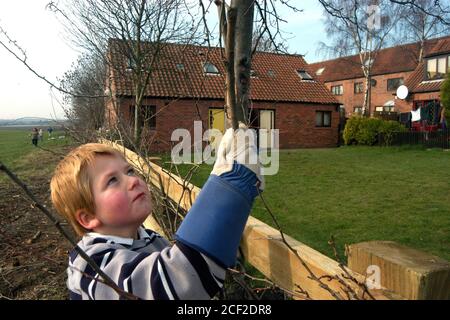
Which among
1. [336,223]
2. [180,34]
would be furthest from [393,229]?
[180,34]

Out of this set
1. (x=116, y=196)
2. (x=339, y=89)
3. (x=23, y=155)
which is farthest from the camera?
(x=339, y=89)

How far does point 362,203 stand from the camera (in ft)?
24.9

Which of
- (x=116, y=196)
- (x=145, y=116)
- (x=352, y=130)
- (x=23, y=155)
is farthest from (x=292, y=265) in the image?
(x=23, y=155)

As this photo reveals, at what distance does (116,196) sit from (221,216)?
46 centimetres

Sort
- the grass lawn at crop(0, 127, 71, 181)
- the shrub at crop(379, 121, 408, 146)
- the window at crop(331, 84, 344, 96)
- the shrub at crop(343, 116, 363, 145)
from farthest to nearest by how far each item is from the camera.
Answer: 1. the window at crop(331, 84, 344, 96)
2. the shrub at crop(343, 116, 363, 145)
3. the shrub at crop(379, 121, 408, 146)
4. the grass lawn at crop(0, 127, 71, 181)

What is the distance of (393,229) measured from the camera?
18.9ft

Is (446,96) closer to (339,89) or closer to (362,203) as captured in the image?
(362,203)

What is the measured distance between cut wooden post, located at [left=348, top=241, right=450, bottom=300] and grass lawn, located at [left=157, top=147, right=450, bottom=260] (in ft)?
11.6

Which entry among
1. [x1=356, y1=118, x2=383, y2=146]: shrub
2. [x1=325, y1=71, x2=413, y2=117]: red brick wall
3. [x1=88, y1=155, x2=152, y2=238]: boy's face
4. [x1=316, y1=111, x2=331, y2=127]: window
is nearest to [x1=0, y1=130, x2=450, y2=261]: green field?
[x1=88, y1=155, x2=152, y2=238]: boy's face

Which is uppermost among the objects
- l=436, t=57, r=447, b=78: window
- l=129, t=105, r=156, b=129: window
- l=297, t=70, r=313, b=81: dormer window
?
l=436, t=57, r=447, b=78: window

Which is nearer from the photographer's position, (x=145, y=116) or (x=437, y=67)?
(x=145, y=116)

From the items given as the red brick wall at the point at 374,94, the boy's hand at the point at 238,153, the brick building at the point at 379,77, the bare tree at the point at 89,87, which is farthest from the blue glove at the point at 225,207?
the red brick wall at the point at 374,94

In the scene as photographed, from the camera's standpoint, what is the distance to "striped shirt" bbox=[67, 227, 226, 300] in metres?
0.87

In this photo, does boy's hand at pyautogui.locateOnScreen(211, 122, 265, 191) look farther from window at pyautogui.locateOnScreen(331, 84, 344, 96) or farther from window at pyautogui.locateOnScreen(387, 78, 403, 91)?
window at pyautogui.locateOnScreen(331, 84, 344, 96)
